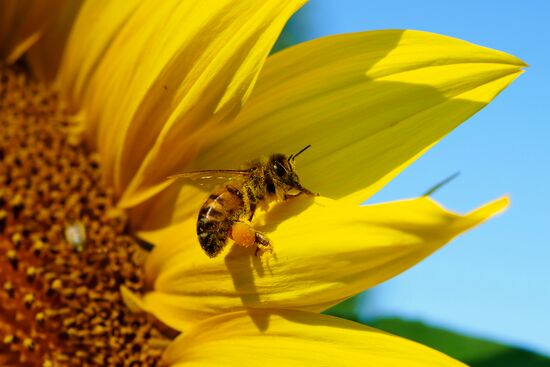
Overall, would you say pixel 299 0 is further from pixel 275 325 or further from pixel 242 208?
pixel 275 325

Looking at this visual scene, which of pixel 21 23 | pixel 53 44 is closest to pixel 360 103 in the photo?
pixel 53 44

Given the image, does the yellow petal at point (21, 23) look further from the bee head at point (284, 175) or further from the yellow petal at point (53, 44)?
the bee head at point (284, 175)

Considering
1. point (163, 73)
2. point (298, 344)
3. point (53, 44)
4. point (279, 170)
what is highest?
point (53, 44)

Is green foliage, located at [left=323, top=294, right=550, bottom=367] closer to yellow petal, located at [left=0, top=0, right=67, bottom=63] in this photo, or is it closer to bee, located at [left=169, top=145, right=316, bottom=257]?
bee, located at [left=169, top=145, right=316, bottom=257]

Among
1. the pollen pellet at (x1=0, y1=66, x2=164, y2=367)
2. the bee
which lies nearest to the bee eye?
the bee

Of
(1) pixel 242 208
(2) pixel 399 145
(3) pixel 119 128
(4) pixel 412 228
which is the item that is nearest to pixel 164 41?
(3) pixel 119 128

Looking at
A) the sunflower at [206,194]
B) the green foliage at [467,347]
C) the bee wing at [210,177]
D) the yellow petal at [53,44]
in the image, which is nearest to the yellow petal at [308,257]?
the sunflower at [206,194]

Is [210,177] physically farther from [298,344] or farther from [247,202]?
[298,344]
